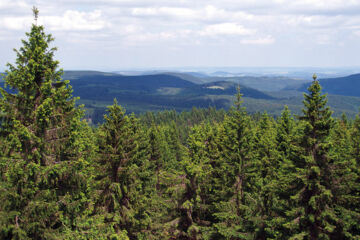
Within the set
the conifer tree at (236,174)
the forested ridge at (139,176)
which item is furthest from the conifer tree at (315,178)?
the conifer tree at (236,174)

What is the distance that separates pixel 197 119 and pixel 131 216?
151m

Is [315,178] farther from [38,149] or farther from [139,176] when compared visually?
[38,149]

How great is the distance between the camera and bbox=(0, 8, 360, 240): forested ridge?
482 inches

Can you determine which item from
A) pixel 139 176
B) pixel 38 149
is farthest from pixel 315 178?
pixel 38 149

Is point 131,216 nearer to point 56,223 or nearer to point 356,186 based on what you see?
point 56,223

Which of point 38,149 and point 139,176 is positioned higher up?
point 38,149

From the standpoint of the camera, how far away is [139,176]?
69.2ft

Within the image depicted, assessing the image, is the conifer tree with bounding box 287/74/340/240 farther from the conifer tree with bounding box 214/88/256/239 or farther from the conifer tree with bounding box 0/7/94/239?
the conifer tree with bounding box 0/7/94/239

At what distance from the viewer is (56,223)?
1352cm

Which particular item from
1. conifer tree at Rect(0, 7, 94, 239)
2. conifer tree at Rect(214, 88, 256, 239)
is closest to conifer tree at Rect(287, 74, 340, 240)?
conifer tree at Rect(214, 88, 256, 239)

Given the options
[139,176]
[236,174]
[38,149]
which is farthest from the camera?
[236,174]

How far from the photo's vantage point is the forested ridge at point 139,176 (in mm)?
12242

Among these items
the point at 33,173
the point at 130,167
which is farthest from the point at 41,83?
the point at 130,167

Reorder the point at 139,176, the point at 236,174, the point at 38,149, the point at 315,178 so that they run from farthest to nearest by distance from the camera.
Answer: the point at 236,174
the point at 139,176
the point at 315,178
the point at 38,149
